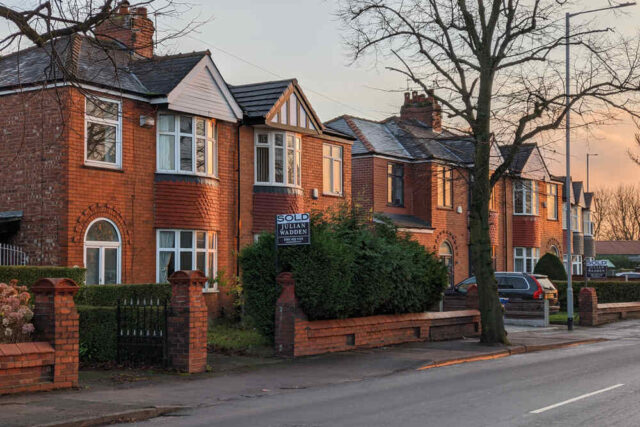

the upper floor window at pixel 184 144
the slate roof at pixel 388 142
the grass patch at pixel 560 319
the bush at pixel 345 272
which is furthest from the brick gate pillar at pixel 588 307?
the upper floor window at pixel 184 144

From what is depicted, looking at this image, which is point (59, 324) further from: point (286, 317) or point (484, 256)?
point (484, 256)

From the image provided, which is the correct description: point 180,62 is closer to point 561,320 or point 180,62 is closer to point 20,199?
point 20,199

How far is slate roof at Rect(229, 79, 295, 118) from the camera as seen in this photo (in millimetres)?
26788

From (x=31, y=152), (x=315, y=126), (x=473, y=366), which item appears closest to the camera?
(x=473, y=366)

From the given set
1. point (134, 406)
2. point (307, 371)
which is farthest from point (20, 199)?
point (134, 406)

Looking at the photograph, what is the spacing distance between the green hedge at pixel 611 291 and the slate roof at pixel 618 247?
67815 mm

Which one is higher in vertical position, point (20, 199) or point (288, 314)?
point (20, 199)

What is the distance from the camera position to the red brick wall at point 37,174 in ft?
69.7

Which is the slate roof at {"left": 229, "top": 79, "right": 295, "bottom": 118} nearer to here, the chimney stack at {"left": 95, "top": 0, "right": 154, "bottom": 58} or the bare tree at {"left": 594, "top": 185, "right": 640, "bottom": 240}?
the chimney stack at {"left": 95, "top": 0, "right": 154, "bottom": 58}

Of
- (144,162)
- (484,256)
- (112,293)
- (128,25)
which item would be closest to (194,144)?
(144,162)

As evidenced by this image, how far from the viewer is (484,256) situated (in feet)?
70.6

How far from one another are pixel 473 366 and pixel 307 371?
3.68 metres

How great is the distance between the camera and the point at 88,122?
2189 centimetres

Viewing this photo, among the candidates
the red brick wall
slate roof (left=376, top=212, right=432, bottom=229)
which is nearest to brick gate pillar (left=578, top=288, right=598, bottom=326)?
slate roof (left=376, top=212, right=432, bottom=229)
